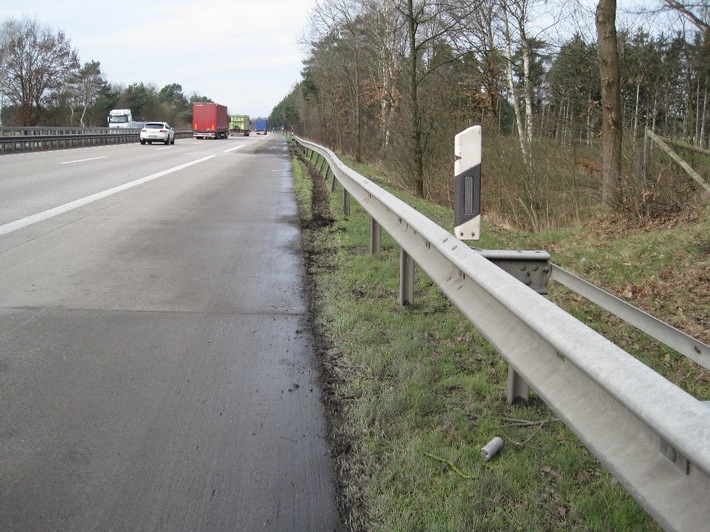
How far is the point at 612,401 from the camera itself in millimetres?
2025

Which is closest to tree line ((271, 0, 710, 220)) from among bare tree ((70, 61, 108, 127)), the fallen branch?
the fallen branch

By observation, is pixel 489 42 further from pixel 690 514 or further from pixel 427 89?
pixel 690 514

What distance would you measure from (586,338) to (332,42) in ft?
122

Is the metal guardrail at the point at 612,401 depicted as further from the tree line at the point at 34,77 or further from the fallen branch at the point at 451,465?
the tree line at the point at 34,77

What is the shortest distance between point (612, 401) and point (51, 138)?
3402cm

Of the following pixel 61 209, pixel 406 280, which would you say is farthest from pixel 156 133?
pixel 406 280

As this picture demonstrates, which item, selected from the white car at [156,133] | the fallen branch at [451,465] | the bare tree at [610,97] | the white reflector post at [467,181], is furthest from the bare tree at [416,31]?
the white car at [156,133]

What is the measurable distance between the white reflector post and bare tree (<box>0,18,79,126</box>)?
60.1m

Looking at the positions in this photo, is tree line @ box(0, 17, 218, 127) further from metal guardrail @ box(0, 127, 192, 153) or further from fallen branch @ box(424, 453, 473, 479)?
fallen branch @ box(424, 453, 473, 479)

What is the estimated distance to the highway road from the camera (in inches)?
118

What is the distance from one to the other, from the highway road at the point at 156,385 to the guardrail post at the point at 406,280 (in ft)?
2.76

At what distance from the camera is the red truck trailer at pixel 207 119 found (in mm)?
65188

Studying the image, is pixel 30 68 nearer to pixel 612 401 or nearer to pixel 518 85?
pixel 518 85

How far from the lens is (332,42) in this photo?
3753cm
